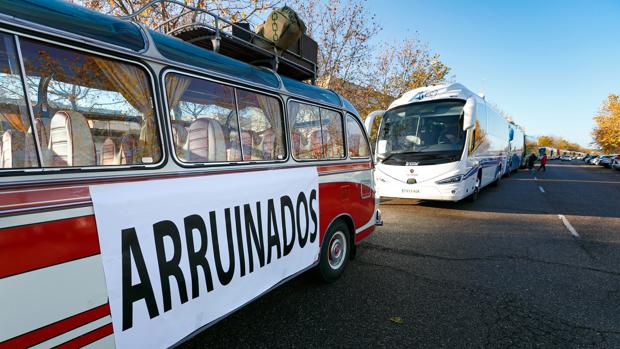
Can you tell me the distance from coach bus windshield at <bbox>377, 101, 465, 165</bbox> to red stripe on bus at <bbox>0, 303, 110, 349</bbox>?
24.4ft

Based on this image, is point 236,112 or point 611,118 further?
point 611,118

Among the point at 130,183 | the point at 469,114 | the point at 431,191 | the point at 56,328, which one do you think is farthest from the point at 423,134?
the point at 56,328

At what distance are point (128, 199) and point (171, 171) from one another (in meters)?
0.35

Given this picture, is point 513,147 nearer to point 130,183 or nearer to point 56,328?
point 130,183

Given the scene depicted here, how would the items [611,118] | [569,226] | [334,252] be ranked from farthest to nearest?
[611,118], [569,226], [334,252]

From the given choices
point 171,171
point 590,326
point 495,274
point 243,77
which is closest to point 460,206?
point 495,274

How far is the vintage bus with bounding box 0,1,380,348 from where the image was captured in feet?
4.80

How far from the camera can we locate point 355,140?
437 centimetres

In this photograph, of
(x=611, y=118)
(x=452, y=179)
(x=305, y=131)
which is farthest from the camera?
(x=611, y=118)

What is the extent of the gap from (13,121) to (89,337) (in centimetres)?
117

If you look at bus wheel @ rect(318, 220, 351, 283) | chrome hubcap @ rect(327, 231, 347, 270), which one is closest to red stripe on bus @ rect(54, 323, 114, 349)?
bus wheel @ rect(318, 220, 351, 283)

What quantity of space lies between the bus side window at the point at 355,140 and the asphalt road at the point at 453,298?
64.5 inches

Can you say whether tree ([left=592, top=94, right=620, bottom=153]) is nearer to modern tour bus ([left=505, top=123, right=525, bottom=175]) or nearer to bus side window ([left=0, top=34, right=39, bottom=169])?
modern tour bus ([left=505, top=123, right=525, bottom=175])

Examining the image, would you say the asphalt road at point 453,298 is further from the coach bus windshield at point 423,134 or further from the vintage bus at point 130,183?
the coach bus windshield at point 423,134
